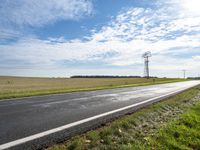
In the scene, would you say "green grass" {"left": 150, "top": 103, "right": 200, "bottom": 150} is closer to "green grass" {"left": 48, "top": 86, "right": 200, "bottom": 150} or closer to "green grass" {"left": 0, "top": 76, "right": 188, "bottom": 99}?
"green grass" {"left": 48, "top": 86, "right": 200, "bottom": 150}

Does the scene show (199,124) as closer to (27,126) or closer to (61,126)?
(61,126)

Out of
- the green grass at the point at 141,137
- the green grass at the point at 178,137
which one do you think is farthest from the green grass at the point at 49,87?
the green grass at the point at 178,137

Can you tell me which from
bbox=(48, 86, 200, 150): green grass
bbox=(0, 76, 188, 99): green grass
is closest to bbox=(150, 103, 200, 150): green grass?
bbox=(48, 86, 200, 150): green grass

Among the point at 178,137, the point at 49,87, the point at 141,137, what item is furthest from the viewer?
the point at 49,87

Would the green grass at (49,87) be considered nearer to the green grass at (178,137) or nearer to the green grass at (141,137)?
the green grass at (141,137)

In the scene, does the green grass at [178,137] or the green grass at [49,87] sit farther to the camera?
the green grass at [49,87]

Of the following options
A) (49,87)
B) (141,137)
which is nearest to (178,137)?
(141,137)

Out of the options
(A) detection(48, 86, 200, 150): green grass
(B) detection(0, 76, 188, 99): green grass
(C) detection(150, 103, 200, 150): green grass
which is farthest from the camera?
(B) detection(0, 76, 188, 99): green grass

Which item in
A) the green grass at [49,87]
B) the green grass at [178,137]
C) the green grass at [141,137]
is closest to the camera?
the green grass at [141,137]

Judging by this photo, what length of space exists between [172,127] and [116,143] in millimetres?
2195

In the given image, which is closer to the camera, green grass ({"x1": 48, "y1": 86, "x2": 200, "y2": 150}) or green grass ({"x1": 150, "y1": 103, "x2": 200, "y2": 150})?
green grass ({"x1": 48, "y1": 86, "x2": 200, "y2": 150})

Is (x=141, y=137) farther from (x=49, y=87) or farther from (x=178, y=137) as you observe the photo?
(x=49, y=87)

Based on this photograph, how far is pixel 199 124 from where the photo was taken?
7.26 meters

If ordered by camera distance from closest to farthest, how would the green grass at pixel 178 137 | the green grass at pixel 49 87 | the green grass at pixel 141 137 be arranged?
the green grass at pixel 141 137 < the green grass at pixel 178 137 < the green grass at pixel 49 87
